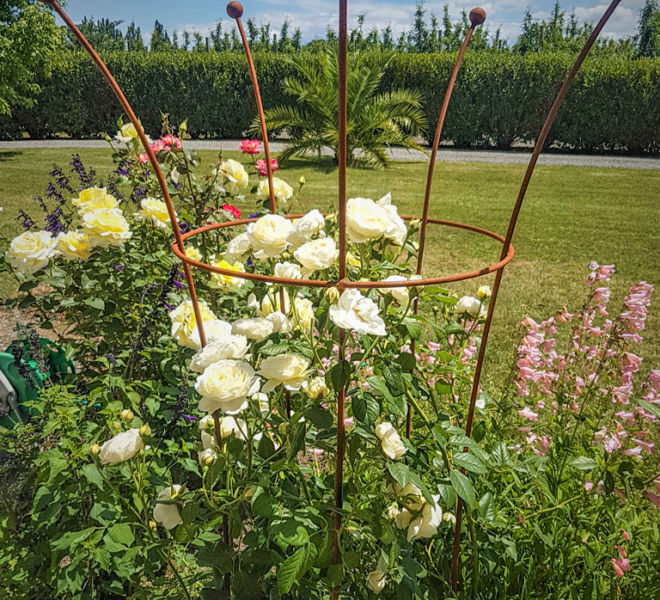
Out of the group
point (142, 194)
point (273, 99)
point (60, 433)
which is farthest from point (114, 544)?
point (273, 99)

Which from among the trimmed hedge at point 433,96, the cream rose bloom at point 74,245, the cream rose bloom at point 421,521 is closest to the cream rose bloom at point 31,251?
the cream rose bloom at point 74,245

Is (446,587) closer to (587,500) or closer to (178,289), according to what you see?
(587,500)

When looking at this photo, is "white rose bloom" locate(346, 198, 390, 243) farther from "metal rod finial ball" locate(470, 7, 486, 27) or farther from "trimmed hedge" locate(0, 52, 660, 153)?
"trimmed hedge" locate(0, 52, 660, 153)

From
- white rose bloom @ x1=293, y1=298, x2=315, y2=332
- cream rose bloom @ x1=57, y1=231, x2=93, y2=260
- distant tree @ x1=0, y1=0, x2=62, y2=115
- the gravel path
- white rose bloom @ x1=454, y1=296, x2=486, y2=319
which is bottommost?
the gravel path

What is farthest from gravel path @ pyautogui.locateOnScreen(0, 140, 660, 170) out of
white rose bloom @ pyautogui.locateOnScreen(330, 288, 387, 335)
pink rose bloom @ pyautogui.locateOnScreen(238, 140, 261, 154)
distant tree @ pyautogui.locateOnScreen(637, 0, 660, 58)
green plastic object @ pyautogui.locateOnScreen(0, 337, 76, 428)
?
distant tree @ pyautogui.locateOnScreen(637, 0, 660, 58)

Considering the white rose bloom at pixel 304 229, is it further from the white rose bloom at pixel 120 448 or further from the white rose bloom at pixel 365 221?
the white rose bloom at pixel 120 448

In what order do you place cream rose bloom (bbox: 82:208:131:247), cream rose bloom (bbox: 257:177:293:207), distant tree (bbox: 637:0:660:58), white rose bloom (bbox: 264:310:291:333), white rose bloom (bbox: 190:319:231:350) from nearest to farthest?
white rose bloom (bbox: 264:310:291:333) < white rose bloom (bbox: 190:319:231:350) < cream rose bloom (bbox: 82:208:131:247) < cream rose bloom (bbox: 257:177:293:207) < distant tree (bbox: 637:0:660:58)

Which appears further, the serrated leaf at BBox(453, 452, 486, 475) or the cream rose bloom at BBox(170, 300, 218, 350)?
the cream rose bloom at BBox(170, 300, 218, 350)

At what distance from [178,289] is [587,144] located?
13474mm

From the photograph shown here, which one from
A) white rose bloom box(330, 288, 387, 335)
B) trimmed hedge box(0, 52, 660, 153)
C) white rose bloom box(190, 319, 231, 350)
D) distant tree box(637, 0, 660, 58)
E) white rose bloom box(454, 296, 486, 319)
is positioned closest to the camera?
white rose bloom box(330, 288, 387, 335)

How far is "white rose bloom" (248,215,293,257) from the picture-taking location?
960mm

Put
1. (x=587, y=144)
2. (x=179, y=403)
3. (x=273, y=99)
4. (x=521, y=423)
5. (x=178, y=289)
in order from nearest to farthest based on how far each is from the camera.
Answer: (x=179, y=403) → (x=521, y=423) → (x=178, y=289) → (x=587, y=144) → (x=273, y=99)

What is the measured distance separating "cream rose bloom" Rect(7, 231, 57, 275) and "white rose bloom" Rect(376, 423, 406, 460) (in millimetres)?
1081

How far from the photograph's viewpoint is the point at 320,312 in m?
1.03
